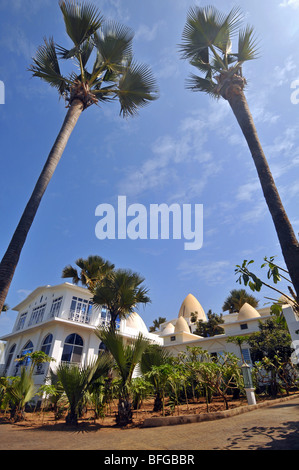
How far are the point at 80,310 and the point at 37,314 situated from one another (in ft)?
14.4

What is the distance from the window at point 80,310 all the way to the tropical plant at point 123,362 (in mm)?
13368

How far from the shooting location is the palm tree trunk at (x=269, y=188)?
4.56 m

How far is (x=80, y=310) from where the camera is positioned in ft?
66.5

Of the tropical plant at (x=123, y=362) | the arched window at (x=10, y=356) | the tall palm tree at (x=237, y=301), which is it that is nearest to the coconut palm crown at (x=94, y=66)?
the tropical plant at (x=123, y=362)

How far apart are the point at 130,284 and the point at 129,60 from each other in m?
10.9

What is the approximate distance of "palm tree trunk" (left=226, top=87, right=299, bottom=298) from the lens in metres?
4.56

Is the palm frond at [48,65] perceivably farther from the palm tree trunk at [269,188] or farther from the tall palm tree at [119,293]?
the tall palm tree at [119,293]

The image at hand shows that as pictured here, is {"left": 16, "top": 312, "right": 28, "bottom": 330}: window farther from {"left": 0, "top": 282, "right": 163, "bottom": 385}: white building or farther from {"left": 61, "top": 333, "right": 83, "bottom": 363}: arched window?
{"left": 61, "top": 333, "right": 83, "bottom": 363}: arched window

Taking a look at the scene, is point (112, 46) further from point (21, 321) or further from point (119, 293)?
point (21, 321)

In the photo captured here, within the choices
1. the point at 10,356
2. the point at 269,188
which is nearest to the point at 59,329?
the point at 10,356

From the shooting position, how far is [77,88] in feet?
28.0
